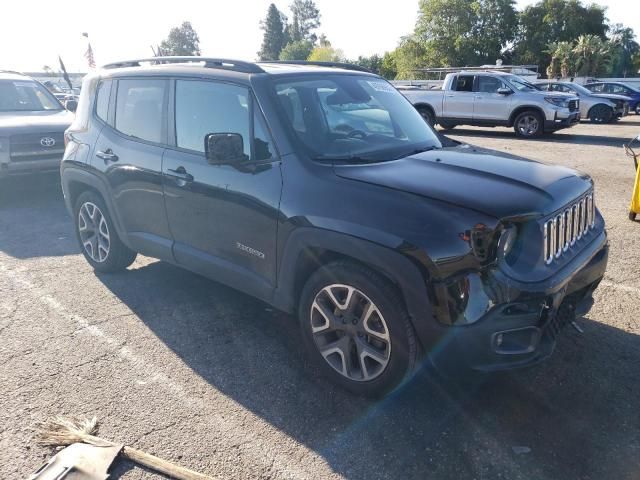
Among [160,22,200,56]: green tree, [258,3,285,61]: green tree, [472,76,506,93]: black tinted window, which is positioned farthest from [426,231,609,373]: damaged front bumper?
[160,22,200,56]: green tree

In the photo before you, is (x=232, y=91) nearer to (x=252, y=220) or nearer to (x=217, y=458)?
(x=252, y=220)

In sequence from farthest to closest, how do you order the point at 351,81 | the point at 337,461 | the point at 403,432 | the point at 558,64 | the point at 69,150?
1. the point at 558,64
2. the point at 69,150
3. the point at 351,81
4. the point at 403,432
5. the point at 337,461

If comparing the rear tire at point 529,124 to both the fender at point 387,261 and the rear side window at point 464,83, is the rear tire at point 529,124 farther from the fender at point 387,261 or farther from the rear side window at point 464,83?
the fender at point 387,261

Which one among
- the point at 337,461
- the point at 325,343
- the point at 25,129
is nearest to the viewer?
the point at 337,461

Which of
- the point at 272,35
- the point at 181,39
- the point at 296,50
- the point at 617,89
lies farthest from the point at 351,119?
the point at 181,39

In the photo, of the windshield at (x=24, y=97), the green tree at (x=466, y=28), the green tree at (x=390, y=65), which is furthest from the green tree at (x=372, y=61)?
the windshield at (x=24, y=97)

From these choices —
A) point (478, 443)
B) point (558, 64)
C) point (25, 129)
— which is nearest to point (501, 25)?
point (558, 64)

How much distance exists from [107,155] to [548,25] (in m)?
63.5

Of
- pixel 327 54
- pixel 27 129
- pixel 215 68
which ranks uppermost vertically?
pixel 327 54

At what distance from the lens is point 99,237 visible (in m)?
4.84

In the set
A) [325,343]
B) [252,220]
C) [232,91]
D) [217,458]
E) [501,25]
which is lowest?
[217,458]

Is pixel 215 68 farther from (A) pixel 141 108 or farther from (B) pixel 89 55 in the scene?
(B) pixel 89 55

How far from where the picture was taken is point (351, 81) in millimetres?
3904

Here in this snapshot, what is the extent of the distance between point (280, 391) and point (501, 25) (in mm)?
60396
